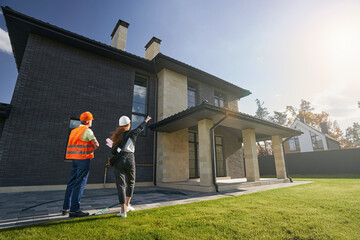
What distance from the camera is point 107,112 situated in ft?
26.7

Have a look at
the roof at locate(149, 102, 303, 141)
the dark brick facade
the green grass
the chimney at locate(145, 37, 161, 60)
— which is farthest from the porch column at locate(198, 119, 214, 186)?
the chimney at locate(145, 37, 161, 60)

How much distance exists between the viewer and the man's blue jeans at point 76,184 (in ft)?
9.32

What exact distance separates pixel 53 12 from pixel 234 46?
8.35 m

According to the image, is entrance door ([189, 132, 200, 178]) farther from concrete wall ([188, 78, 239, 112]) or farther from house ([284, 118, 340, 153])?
house ([284, 118, 340, 153])

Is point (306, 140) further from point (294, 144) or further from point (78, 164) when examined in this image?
point (78, 164)

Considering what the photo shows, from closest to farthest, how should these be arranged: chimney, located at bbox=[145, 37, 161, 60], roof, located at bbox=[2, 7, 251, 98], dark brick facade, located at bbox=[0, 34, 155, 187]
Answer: dark brick facade, located at bbox=[0, 34, 155, 187] → roof, located at bbox=[2, 7, 251, 98] → chimney, located at bbox=[145, 37, 161, 60]

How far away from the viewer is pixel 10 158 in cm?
588

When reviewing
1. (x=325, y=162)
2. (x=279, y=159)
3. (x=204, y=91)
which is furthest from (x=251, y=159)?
(x=325, y=162)

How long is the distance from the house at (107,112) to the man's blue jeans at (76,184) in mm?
4356

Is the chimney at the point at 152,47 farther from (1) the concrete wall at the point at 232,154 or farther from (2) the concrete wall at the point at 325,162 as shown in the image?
(2) the concrete wall at the point at 325,162

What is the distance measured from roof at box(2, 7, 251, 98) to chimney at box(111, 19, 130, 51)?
154 cm

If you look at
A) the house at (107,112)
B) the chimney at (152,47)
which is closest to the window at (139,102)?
the house at (107,112)

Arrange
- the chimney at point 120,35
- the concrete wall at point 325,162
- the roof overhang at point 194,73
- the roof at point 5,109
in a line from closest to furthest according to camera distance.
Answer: the roof at point 5,109 < the roof overhang at point 194,73 < the chimney at point 120,35 < the concrete wall at point 325,162

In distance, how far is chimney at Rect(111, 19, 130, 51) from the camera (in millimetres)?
9992
